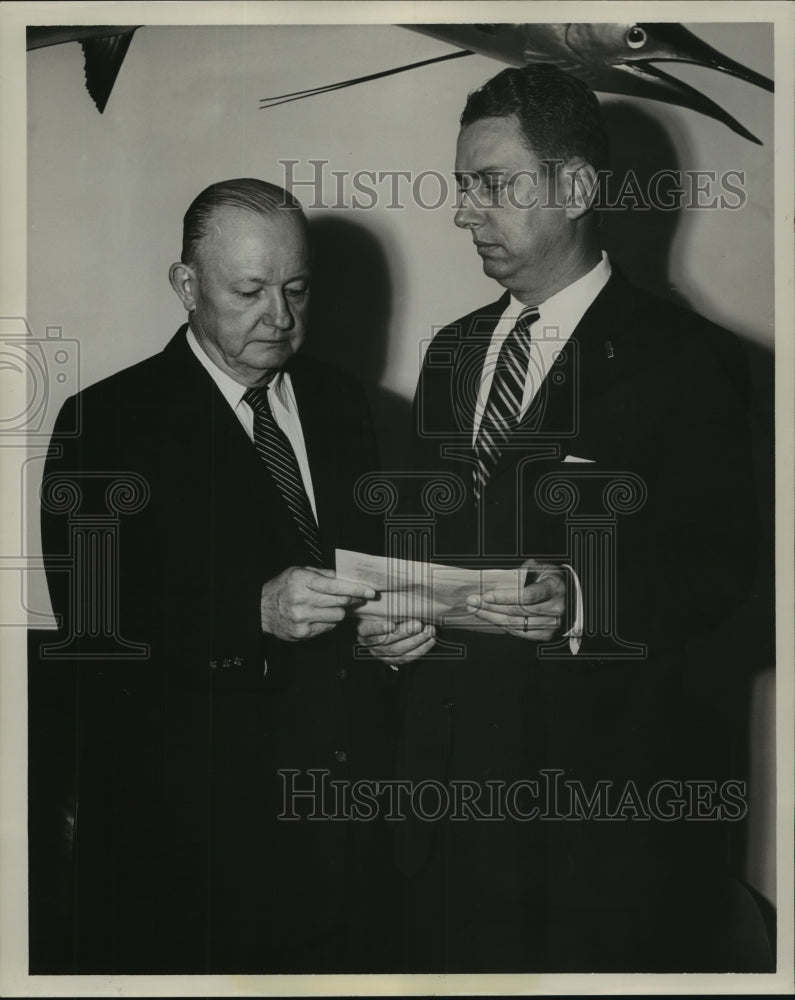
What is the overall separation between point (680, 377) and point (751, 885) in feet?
4.24

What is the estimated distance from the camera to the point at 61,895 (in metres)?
3.04

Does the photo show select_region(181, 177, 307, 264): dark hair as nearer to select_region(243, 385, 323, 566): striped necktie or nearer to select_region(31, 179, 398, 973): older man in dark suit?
select_region(31, 179, 398, 973): older man in dark suit

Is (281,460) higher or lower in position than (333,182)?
lower

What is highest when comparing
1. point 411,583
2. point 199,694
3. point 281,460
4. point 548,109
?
point 548,109

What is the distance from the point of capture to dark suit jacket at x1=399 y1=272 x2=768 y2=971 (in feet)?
9.71

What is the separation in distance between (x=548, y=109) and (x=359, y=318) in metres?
0.69

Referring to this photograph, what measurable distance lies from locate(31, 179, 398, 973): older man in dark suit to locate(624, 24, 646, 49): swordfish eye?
0.94m

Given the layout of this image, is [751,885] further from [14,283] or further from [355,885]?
[14,283]

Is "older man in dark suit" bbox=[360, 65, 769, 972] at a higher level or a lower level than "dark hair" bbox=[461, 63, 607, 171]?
lower

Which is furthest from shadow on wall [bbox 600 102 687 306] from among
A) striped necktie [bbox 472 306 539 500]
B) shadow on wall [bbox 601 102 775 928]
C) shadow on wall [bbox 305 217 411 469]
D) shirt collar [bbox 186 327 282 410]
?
shirt collar [bbox 186 327 282 410]

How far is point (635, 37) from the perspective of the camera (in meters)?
2.98

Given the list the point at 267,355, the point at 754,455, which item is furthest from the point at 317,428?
the point at 754,455

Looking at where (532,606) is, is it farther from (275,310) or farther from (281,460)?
(275,310)

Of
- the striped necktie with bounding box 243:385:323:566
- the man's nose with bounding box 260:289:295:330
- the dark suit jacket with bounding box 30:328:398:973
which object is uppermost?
the man's nose with bounding box 260:289:295:330
